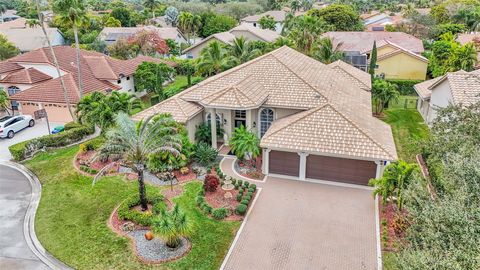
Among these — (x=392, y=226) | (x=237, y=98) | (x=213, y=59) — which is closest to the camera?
(x=392, y=226)

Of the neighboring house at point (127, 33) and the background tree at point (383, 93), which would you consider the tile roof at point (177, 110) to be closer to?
the background tree at point (383, 93)

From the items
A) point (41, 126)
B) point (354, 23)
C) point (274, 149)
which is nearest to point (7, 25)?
point (41, 126)

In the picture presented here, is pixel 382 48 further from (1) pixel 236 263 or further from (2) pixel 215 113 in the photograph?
(1) pixel 236 263

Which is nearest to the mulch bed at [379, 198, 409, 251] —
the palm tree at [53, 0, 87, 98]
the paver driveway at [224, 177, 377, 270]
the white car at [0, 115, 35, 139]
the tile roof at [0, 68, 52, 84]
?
the paver driveway at [224, 177, 377, 270]

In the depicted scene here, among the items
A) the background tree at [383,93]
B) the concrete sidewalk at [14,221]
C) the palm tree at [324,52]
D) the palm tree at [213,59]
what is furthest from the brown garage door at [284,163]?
the palm tree at [324,52]

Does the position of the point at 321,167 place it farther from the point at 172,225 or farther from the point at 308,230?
the point at 172,225

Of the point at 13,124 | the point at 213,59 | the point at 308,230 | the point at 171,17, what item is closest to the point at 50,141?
the point at 13,124
